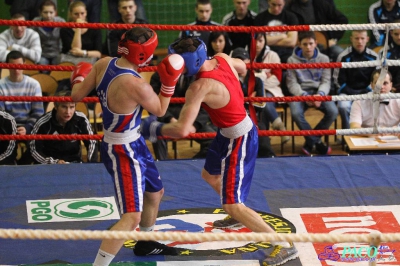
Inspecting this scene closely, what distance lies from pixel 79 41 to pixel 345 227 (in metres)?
4.37

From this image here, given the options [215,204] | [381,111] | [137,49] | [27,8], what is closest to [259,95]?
[381,111]

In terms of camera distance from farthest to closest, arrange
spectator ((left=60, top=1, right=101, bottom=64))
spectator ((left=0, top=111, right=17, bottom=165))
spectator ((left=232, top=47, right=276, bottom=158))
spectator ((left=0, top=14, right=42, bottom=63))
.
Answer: spectator ((left=60, top=1, right=101, bottom=64)) → spectator ((left=0, top=14, right=42, bottom=63)) → spectator ((left=232, top=47, right=276, bottom=158)) → spectator ((left=0, top=111, right=17, bottom=165))

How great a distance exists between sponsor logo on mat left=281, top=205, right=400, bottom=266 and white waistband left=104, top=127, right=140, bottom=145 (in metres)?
1.22

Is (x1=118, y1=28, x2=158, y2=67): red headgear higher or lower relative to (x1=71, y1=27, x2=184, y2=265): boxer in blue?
higher

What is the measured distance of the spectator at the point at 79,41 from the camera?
816 centimetres

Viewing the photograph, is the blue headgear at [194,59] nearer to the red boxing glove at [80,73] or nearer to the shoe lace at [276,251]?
the red boxing glove at [80,73]

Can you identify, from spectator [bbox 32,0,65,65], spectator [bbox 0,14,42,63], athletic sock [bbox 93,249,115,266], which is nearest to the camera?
athletic sock [bbox 93,249,115,266]

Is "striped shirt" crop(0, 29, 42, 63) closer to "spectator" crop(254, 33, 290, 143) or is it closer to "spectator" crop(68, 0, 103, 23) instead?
"spectator" crop(68, 0, 103, 23)

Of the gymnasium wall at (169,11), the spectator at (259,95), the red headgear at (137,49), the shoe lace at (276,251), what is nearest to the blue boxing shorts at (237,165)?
the shoe lace at (276,251)

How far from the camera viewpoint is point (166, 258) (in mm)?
4438

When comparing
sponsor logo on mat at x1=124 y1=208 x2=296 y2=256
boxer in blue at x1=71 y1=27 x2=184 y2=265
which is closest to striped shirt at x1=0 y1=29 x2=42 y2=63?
sponsor logo on mat at x1=124 y1=208 x2=296 y2=256

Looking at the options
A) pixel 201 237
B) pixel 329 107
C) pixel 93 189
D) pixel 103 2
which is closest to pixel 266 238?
pixel 201 237

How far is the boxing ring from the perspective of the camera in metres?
4.45

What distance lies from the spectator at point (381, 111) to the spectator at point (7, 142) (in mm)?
2937
